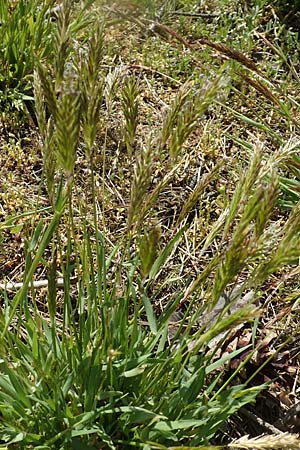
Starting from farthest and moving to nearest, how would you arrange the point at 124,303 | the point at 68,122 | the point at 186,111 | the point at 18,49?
the point at 18,49
the point at 124,303
the point at 186,111
the point at 68,122

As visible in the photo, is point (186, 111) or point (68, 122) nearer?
point (68, 122)

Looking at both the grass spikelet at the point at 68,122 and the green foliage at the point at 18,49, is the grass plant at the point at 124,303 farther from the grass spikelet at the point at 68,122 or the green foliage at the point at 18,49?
the green foliage at the point at 18,49

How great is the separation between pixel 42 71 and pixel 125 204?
1.32m

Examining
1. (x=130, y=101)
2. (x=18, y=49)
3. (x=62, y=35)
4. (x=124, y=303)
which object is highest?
(x=62, y=35)

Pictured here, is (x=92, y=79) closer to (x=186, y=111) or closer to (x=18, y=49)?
(x=186, y=111)

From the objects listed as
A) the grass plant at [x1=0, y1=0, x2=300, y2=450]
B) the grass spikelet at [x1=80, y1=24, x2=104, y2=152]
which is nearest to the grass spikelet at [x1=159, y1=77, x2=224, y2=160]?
the grass plant at [x1=0, y1=0, x2=300, y2=450]

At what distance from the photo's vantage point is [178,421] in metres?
1.60

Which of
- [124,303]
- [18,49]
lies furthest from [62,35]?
[18,49]

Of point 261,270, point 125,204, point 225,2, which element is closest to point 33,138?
point 125,204

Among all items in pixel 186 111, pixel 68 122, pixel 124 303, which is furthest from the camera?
pixel 124 303

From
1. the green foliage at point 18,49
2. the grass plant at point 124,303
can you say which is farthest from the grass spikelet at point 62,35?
the green foliage at point 18,49

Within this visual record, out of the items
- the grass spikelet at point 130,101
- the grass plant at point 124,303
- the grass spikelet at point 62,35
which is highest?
the grass spikelet at point 62,35

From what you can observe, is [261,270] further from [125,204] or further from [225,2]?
[225,2]

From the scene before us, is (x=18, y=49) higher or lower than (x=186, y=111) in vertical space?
lower
